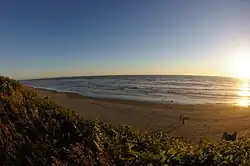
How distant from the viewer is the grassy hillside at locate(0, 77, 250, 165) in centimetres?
379

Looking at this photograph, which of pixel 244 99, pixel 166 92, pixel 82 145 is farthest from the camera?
pixel 166 92

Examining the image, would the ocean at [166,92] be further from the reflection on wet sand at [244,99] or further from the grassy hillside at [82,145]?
the grassy hillside at [82,145]

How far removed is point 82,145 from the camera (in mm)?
4637

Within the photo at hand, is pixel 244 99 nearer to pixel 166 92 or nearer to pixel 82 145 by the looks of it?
pixel 166 92

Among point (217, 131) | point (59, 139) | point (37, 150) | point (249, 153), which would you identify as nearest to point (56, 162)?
point (37, 150)

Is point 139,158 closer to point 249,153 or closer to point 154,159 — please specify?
point 154,159

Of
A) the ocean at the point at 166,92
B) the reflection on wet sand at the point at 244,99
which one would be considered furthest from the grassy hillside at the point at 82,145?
the reflection on wet sand at the point at 244,99

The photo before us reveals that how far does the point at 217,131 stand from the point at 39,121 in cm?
997

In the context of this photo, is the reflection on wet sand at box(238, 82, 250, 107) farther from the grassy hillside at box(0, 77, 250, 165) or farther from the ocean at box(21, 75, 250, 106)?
the grassy hillside at box(0, 77, 250, 165)

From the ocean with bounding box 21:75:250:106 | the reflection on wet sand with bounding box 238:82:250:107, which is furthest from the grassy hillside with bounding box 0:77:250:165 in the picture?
the reflection on wet sand with bounding box 238:82:250:107

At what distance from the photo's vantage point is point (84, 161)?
4039 mm

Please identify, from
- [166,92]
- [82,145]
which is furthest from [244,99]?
[82,145]

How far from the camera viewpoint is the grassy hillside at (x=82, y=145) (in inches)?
149

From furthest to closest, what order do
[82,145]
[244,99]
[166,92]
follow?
[166,92], [244,99], [82,145]
